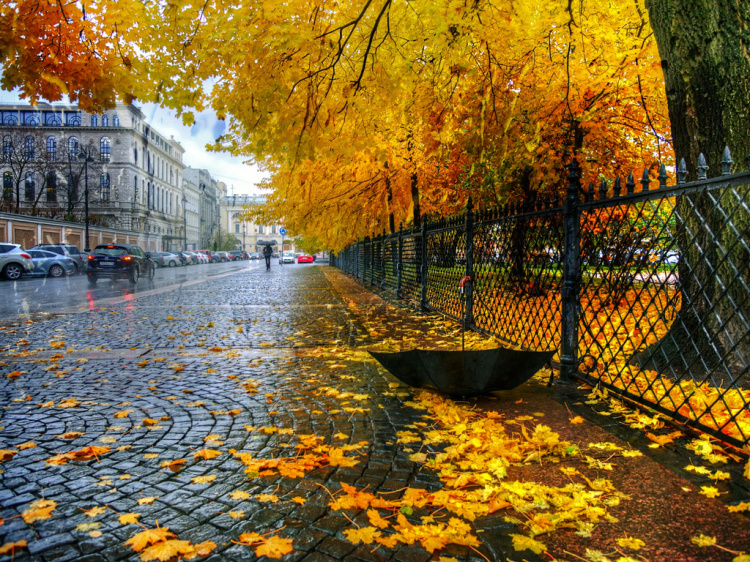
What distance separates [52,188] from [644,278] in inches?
2271

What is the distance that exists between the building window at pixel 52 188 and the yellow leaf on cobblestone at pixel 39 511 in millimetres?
56711

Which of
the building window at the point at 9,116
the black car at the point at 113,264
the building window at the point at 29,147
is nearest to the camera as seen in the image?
the black car at the point at 113,264

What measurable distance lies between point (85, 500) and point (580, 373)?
409 centimetres

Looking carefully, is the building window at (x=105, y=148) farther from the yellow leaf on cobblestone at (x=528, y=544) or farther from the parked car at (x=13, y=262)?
the yellow leaf on cobblestone at (x=528, y=544)

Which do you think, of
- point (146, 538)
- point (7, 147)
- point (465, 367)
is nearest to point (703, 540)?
point (465, 367)

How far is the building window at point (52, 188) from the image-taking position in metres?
51.8

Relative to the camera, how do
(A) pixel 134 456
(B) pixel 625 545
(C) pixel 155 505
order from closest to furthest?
(B) pixel 625 545 → (C) pixel 155 505 → (A) pixel 134 456

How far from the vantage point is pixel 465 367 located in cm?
408

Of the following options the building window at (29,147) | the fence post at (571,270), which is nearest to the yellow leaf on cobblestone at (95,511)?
the fence post at (571,270)

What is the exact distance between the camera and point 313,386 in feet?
16.0

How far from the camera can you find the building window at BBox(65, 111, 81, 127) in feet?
233

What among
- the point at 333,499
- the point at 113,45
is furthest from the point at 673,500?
the point at 113,45

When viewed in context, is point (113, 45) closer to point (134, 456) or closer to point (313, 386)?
point (313, 386)

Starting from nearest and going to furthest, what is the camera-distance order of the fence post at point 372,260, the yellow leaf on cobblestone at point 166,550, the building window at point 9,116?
the yellow leaf on cobblestone at point 166,550 → the fence post at point 372,260 → the building window at point 9,116
